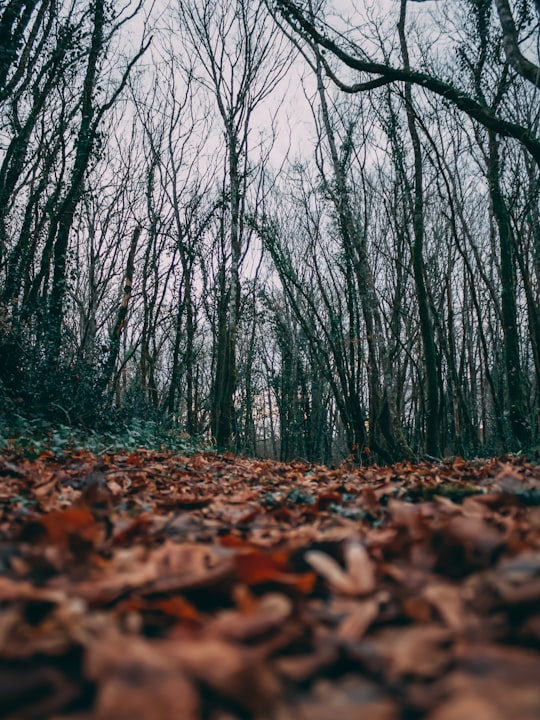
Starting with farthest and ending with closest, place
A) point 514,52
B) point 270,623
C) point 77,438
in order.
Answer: point 77,438 < point 514,52 < point 270,623

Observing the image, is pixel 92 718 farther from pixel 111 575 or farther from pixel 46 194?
pixel 46 194

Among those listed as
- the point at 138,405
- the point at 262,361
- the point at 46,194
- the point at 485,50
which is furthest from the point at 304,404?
the point at 485,50

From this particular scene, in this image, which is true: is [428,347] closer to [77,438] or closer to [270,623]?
[77,438]

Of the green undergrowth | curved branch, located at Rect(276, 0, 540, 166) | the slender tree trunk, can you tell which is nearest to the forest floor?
the green undergrowth

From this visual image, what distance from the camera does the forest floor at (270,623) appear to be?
519 millimetres

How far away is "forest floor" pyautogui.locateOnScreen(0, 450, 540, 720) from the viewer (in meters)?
0.52

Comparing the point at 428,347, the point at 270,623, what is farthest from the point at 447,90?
the point at 270,623

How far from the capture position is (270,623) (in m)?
0.67

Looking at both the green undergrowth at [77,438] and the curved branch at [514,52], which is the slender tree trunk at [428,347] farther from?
the green undergrowth at [77,438]

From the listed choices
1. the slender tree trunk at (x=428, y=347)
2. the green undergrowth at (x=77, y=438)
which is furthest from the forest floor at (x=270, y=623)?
A: the slender tree trunk at (x=428, y=347)

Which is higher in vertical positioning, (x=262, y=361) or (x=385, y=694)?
(x=262, y=361)

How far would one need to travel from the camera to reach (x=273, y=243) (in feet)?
34.4

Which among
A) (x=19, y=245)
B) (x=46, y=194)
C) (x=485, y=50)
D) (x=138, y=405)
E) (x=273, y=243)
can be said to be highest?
(x=485, y=50)

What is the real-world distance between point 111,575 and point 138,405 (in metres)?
8.13
